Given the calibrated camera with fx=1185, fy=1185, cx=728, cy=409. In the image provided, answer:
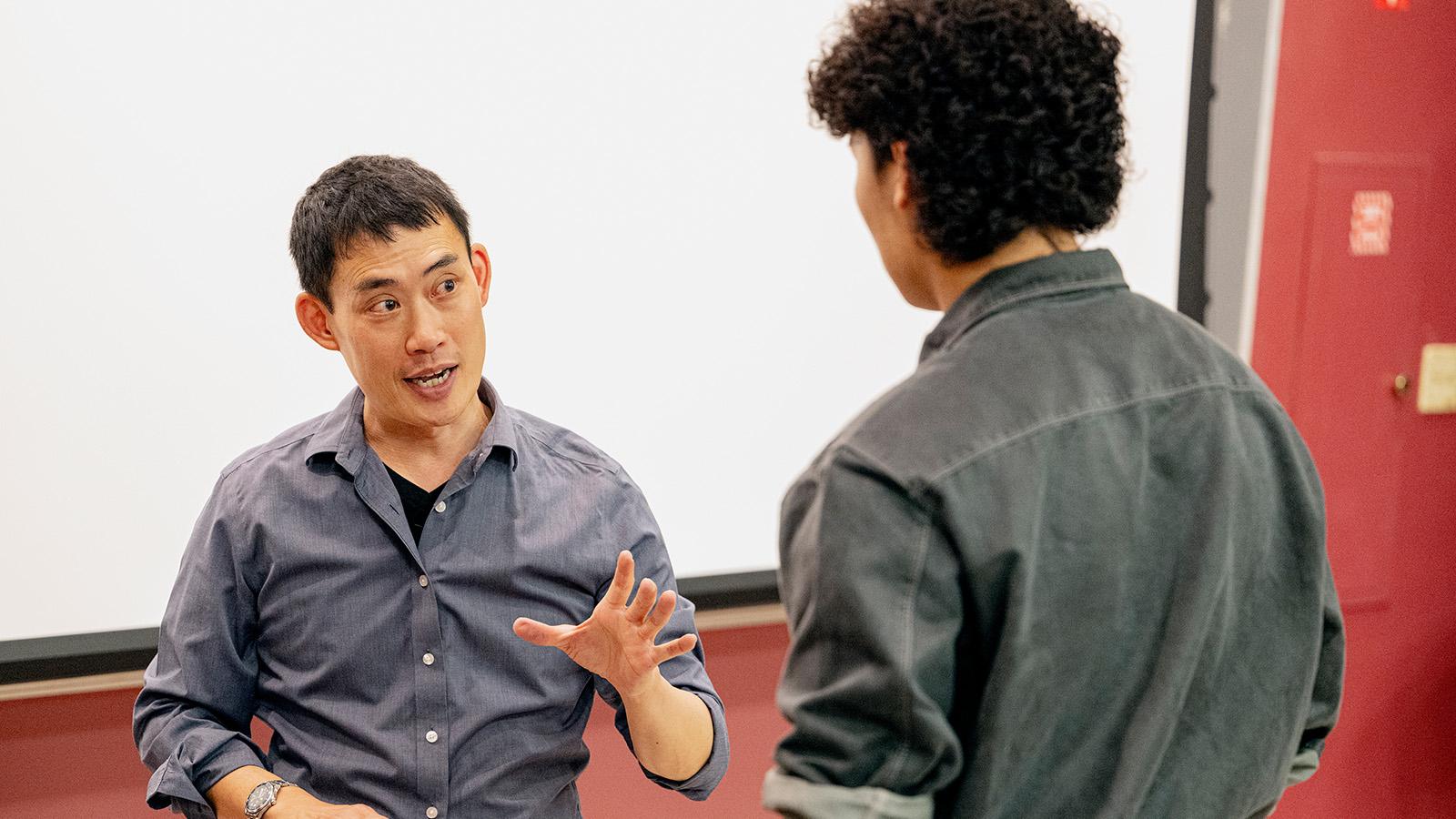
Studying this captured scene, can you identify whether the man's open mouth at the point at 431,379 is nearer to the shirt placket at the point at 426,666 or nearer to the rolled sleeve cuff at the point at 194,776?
the shirt placket at the point at 426,666

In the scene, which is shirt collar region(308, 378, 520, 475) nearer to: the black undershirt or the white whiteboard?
the black undershirt

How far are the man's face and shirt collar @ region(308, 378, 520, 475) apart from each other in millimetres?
59

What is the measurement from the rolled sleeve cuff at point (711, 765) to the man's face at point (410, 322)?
50 cm

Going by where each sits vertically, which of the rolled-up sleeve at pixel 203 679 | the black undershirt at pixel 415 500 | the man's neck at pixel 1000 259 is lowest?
the rolled-up sleeve at pixel 203 679

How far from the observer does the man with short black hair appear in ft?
4.81

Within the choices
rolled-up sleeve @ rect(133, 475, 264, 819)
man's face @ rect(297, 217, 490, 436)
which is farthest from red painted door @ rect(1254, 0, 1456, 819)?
rolled-up sleeve @ rect(133, 475, 264, 819)

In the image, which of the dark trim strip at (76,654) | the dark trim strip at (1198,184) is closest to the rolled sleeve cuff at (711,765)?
the dark trim strip at (76,654)

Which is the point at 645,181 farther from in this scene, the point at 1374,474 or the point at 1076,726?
the point at 1374,474

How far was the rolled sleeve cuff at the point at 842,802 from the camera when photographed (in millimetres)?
905

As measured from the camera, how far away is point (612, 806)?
2.23m

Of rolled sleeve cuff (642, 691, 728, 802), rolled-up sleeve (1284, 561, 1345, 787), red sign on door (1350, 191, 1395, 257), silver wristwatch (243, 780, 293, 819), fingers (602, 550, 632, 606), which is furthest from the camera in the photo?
red sign on door (1350, 191, 1395, 257)

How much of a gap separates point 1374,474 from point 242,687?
92.8 inches

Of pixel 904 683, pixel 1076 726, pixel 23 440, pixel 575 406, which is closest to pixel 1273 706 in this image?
pixel 1076 726

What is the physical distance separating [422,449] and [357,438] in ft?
0.28
